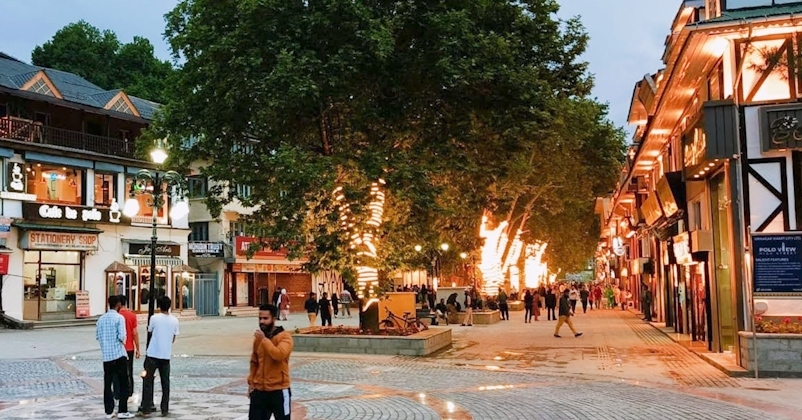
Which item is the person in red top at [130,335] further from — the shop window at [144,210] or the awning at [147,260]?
the awning at [147,260]

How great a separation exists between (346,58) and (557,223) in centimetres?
3336

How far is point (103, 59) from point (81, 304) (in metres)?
31.0

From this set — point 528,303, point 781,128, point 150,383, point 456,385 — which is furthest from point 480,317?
point 150,383

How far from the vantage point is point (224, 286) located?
144ft

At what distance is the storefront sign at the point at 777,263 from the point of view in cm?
1381

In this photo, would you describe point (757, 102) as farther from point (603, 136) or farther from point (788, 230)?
point (603, 136)

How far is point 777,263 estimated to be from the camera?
1391 centimetres

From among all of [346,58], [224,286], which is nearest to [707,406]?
[346,58]

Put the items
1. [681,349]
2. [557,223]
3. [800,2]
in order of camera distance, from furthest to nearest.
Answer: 1. [557,223]
2. [681,349]
3. [800,2]

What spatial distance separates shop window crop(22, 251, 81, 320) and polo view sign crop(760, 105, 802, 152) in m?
28.9

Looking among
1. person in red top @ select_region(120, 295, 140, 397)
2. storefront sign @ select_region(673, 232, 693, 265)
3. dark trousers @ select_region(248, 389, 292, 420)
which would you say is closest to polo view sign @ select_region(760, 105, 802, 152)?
storefront sign @ select_region(673, 232, 693, 265)

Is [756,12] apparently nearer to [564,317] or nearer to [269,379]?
[564,317]

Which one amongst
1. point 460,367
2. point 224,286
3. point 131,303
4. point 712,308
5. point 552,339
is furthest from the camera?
point 224,286

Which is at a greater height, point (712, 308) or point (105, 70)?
point (105, 70)
